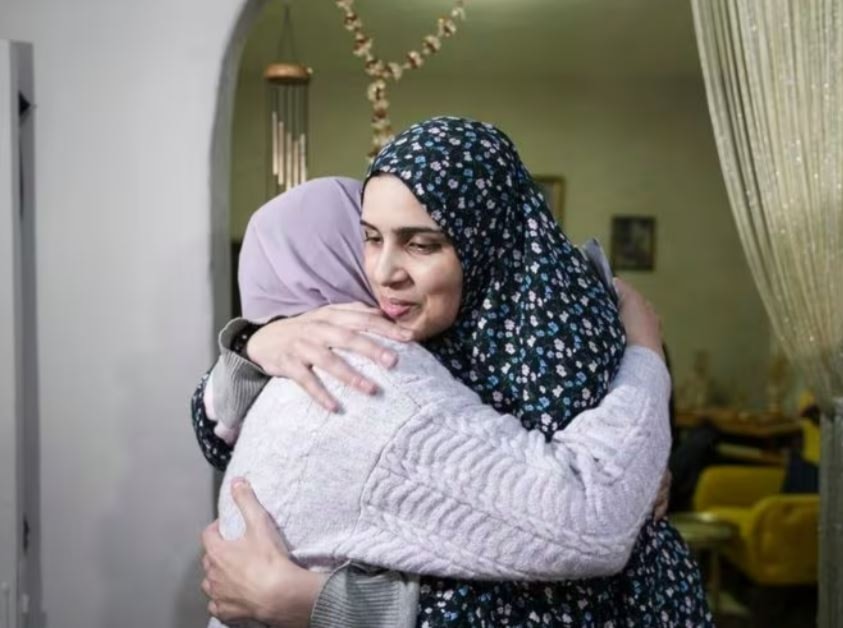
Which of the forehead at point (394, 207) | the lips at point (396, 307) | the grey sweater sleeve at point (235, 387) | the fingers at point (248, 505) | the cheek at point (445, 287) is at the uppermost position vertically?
the forehead at point (394, 207)

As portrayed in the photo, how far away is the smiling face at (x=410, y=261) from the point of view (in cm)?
104

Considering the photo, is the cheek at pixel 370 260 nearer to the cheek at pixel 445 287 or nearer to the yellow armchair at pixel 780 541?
the cheek at pixel 445 287

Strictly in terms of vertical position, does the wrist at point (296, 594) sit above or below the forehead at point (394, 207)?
below

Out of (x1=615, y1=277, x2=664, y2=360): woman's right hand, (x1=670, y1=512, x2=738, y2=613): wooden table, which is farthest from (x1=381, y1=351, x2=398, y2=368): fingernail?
(x1=670, y1=512, x2=738, y2=613): wooden table

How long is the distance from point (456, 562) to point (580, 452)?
17 centimetres

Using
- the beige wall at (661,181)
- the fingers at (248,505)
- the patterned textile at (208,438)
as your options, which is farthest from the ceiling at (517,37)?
the fingers at (248,505)

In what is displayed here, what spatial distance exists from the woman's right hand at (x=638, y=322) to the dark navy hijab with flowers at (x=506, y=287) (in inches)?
2.7

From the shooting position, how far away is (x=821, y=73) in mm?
2115

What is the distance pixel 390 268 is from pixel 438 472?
23 cm

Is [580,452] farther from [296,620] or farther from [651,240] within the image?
[651,240]

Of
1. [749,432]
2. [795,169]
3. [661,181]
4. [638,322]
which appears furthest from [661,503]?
[661,181]

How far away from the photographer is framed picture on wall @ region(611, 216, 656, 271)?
6598 mm

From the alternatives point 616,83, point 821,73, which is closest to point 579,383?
point 821,73

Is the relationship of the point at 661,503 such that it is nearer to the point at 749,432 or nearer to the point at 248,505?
the point at 248,505
